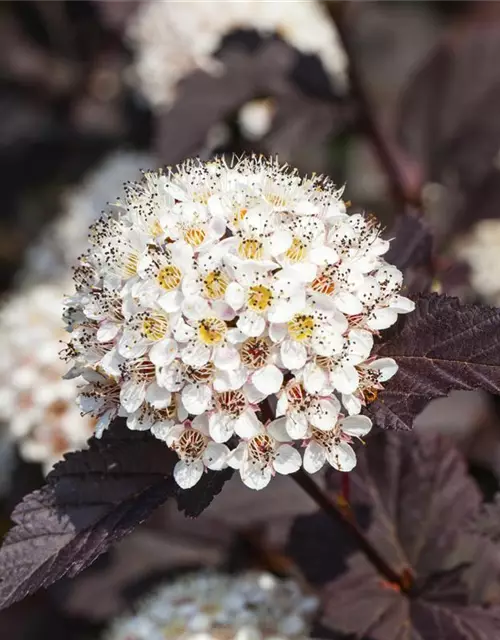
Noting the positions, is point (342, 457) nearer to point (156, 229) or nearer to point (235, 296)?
point (235, 296)

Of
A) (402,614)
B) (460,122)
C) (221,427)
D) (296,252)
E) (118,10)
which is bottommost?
(402,614)

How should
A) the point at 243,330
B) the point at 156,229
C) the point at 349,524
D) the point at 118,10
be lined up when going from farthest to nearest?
the point at 118,10, the point at 349,524, the point at 156,229, the point at 243,330

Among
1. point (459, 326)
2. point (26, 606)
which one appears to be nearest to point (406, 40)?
point (26, 606)

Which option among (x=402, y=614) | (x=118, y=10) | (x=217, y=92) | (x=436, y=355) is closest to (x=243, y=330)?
(x=436, y=355)

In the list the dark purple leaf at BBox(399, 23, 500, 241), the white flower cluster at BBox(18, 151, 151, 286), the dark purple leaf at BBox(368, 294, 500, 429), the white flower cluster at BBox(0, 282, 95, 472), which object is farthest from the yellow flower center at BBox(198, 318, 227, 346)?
the white flower cluster at BBox(18, 151, 151, 286)

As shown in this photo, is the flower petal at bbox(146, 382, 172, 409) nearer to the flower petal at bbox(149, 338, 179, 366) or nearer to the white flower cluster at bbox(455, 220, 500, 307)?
the flower petal at bbox(149, 338, 179, 366)

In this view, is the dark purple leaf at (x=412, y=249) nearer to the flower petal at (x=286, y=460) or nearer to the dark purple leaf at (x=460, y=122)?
the flower petal at (x=286, y=460)
